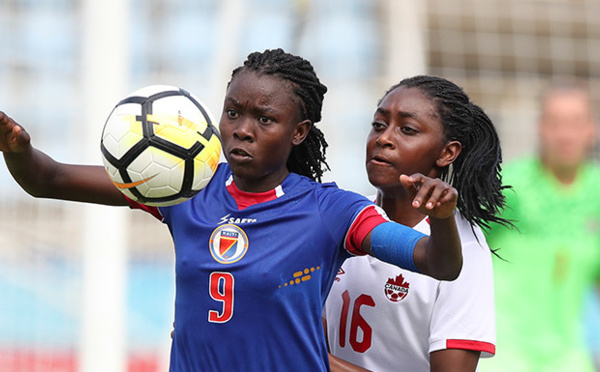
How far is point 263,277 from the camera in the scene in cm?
318

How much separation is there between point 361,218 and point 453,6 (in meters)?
9.48

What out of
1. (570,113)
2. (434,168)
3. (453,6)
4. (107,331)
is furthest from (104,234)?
(453,6)

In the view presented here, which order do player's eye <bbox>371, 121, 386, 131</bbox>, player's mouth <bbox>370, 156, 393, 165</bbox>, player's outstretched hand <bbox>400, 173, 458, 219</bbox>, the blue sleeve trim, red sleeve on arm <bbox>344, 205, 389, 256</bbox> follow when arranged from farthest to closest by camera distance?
1. player's eye <bbox>371, 121, 386, 131</bbox>
2. player's mouth <bbox>370, 156, 393, 165</bbox>
3. red sleeve on arm <bbox>344, 205, 389, 256</bbox>
4. the blue sleeve trim
5. player's outstretched hand <bbox>400, 173, 458, 219</bbox>

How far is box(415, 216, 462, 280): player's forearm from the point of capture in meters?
2.85

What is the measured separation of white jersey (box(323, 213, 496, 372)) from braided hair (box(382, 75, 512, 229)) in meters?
0.11

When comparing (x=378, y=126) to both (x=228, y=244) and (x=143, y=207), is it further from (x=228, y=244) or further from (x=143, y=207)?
(x=143, y=207)

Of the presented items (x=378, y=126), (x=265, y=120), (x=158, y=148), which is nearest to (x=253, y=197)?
(x=265, y=120)

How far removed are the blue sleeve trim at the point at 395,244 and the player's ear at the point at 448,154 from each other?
0.75m

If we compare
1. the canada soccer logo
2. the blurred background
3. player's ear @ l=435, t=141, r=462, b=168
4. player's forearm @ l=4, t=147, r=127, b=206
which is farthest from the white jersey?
the blurred background

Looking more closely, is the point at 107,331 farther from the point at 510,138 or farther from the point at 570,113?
the point at 510,138

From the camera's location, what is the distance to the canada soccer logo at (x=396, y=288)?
3660mm

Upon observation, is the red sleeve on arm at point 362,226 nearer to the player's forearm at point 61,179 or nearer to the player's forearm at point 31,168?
the player's forearm at point 61,179

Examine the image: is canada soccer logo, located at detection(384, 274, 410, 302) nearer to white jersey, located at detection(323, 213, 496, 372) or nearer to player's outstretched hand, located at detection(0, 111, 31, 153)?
white jersey, located at detection(323, 213, 496, 372)

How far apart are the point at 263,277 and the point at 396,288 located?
71 cm
